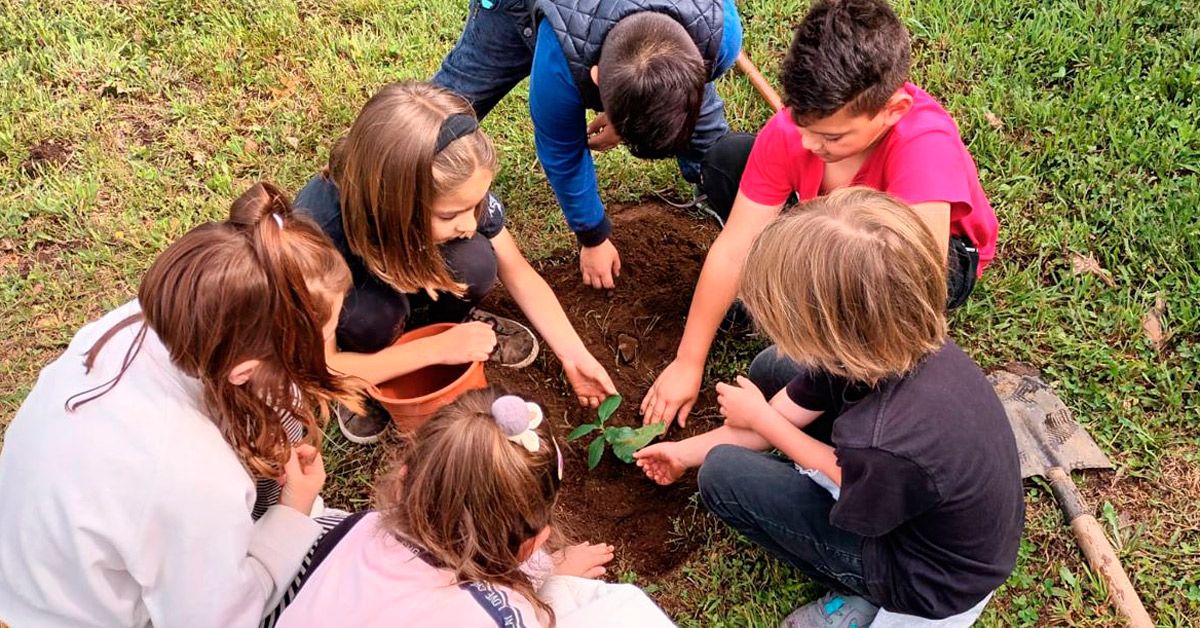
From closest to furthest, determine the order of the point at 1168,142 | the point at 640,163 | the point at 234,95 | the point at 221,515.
→ the point at 221,515 → the point at 1168,142 → the point at 640,163 → the point at 234,95

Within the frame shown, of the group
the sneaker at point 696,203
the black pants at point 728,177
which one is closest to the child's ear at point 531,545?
the black pants at point 728,177

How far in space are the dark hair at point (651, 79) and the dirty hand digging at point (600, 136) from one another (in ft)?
2.18

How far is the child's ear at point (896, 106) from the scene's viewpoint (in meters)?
2.10

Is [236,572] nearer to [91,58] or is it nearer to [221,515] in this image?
[221,515]

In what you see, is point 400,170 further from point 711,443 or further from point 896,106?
point 896,106

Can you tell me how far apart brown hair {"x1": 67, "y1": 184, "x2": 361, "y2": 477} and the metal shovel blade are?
6.03 ft

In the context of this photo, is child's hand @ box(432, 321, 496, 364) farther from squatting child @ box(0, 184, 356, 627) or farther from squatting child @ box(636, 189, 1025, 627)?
squatting child @ box(636, 189, 1025, 627)

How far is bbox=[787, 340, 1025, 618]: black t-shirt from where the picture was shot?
1.62 meters

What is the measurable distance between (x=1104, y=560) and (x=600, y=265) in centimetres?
159

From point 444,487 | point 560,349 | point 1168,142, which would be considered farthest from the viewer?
point 1168,142

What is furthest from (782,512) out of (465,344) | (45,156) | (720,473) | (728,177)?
(45,156)

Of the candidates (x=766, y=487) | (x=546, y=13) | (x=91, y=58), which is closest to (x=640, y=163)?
(x=546, y=13)

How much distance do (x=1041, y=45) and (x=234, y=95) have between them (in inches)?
123

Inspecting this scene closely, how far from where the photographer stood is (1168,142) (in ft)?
9.78
